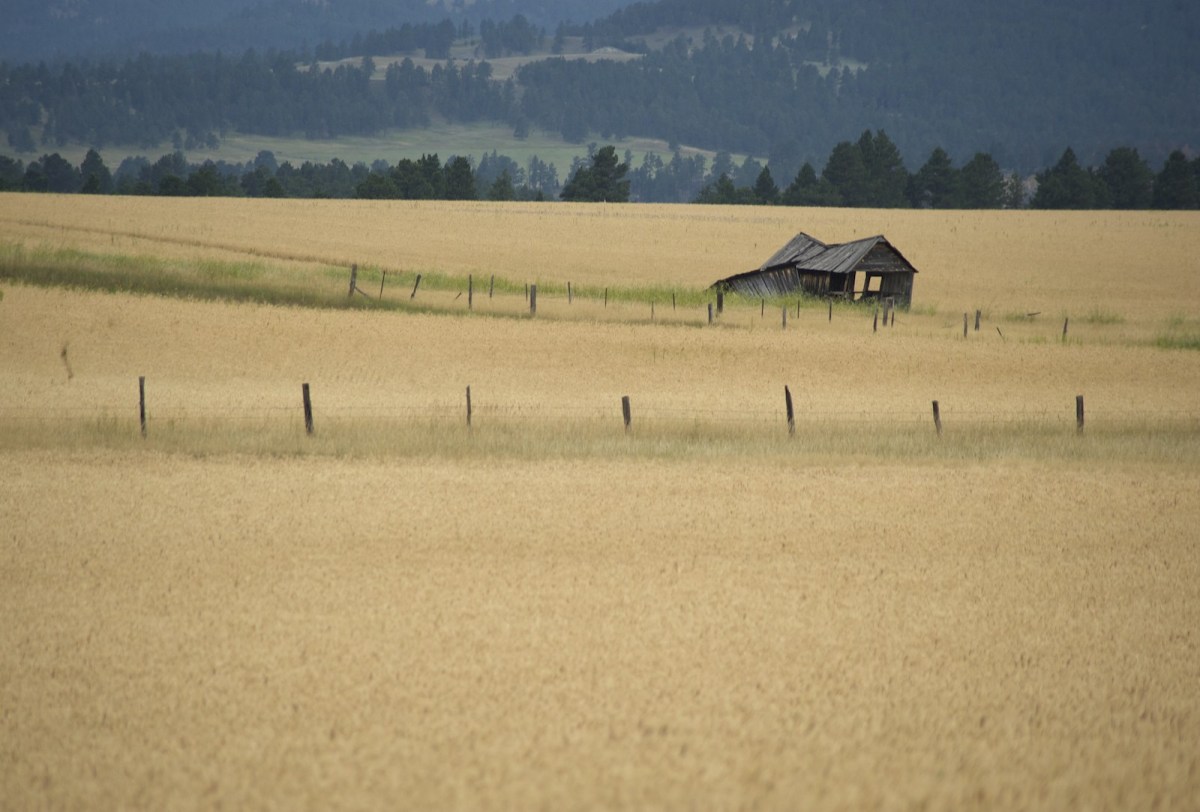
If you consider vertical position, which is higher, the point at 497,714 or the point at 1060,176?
the point at 1060,176

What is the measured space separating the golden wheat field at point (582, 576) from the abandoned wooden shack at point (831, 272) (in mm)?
12656

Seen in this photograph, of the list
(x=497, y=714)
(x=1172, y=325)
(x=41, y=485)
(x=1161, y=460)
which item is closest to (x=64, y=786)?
(x=497, y=714)

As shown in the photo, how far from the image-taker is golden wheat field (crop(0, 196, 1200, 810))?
8.44 meters

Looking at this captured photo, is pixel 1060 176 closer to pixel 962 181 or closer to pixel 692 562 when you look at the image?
pixel 962 181

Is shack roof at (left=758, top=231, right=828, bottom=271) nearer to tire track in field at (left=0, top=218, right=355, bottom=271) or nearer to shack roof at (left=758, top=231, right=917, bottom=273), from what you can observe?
shack roof at (left=758, top=231, right=917, bottom=273)

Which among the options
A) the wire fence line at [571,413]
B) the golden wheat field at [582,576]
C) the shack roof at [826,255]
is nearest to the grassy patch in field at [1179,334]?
the golden wheat field at [582,576]

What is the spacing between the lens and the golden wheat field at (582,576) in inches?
332

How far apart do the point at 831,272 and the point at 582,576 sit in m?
34.0

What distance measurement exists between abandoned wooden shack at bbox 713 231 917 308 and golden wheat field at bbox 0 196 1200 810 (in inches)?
498

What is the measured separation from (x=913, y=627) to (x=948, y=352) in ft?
76.9

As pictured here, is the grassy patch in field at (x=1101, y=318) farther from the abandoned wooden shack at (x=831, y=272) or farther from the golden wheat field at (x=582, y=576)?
the golden wheat field at (x=582, y=576)

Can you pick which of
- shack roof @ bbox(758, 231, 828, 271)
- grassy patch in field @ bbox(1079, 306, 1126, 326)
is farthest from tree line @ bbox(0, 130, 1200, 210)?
grassy patch in field @ bbox(1079, 306, 1126, 326)

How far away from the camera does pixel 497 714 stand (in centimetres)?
916

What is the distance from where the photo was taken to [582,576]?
41.9 ft
